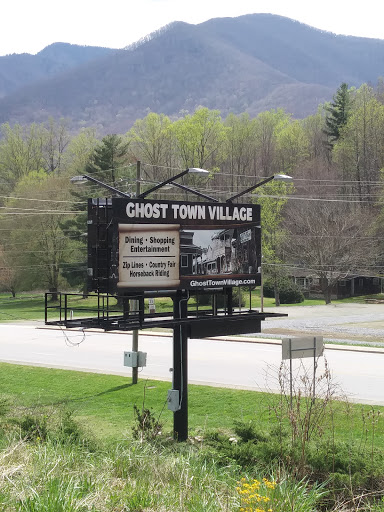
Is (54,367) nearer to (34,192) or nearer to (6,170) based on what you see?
(34,192)

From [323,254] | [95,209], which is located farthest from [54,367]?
[323,254]

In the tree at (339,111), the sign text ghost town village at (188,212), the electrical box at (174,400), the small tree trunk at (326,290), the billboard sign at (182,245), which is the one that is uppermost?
the tree at (339,111)

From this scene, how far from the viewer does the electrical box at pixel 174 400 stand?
12680 millimetres

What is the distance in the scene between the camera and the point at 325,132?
296ft

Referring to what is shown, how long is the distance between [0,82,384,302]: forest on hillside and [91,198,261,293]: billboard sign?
3049cm

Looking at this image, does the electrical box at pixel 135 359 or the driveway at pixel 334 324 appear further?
the driveway at pixel 334 324

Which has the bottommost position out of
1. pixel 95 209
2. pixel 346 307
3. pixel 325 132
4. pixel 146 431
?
pixel 346 307

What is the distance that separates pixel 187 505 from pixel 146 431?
165 inches

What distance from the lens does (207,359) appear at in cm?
2444

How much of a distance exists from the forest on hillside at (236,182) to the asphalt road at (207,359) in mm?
14935

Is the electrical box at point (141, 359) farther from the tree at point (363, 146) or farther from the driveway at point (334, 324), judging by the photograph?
the tree at point (363, 146)

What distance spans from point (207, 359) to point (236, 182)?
208 feet

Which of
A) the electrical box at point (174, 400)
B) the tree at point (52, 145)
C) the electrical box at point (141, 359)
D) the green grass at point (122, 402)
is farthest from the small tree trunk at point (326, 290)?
the electrical box at point (174, 400)

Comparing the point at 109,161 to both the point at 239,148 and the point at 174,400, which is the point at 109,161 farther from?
the point at 174,400
